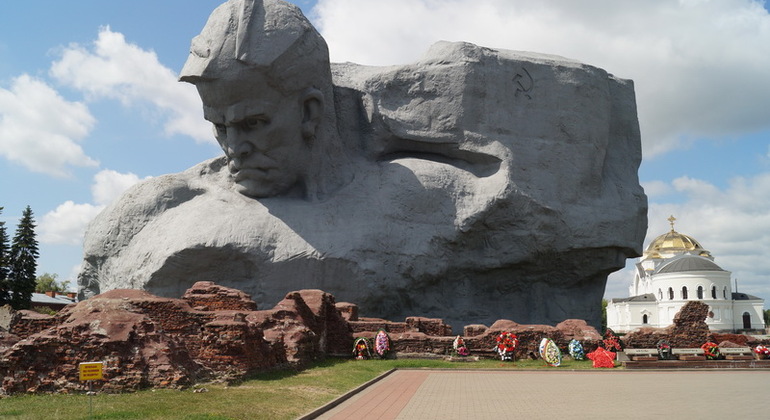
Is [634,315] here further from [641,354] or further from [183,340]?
[183,340]

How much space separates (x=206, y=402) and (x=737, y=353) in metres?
12.2

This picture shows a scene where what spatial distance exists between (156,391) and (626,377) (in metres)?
8.01

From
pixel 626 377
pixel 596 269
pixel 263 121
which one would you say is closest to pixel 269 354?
pixel 626 377

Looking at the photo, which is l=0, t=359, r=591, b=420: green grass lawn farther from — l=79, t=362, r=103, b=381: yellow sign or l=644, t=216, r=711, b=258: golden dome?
l=644, t=216, r=711, b=258: golden dome

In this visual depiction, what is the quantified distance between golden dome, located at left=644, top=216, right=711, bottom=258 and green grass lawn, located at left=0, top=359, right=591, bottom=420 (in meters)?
61.1

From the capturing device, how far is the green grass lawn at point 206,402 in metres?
6.33

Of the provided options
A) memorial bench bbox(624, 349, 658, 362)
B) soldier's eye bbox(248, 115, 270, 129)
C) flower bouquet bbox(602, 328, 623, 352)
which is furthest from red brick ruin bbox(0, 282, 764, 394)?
soldier's eye bbox(248, 115, 270, 129)

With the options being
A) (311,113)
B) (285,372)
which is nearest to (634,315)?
(311,113)

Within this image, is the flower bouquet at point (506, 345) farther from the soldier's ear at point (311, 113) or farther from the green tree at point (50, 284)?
the green tree at point (50, 284)

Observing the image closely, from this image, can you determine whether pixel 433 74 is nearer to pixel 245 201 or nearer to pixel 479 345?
pixel 245 201

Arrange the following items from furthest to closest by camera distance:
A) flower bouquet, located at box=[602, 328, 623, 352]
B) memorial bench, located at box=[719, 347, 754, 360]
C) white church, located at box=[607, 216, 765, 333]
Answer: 1. white church, located at box=[607, 216, 765, 333]
2. flower bouquet, located at box=[602, 328, 623, 352]
3. memorial bench, located at box=[719, 347, 754, 360]

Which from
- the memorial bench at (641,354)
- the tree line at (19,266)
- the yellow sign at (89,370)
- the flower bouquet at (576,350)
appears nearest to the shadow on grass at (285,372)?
the yellow sign at (89,370)

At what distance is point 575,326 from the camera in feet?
54.0

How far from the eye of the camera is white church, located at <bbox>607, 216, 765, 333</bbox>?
178 feet
